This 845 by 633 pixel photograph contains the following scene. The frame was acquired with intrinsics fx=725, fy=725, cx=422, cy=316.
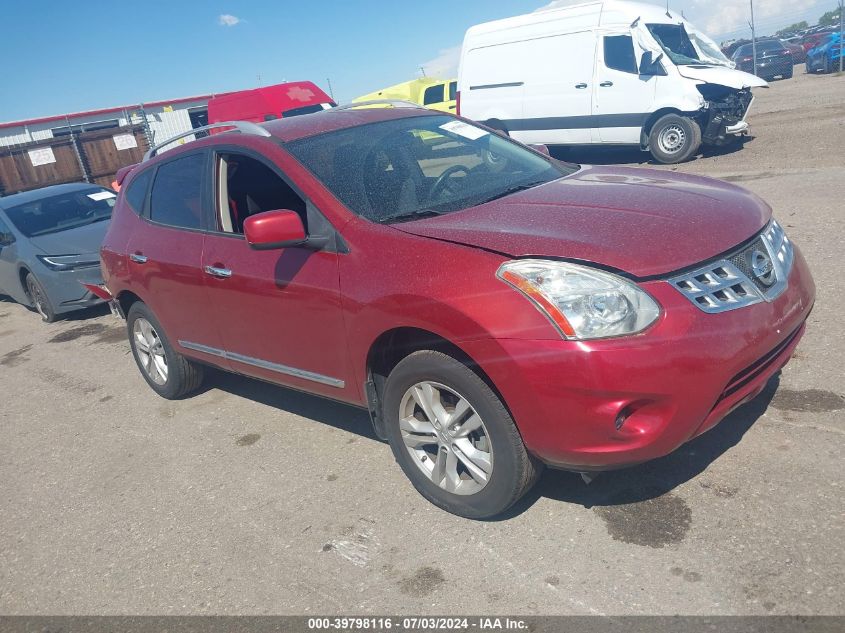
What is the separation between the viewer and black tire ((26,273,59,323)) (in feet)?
27.8

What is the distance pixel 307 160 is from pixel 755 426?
8.55 feet

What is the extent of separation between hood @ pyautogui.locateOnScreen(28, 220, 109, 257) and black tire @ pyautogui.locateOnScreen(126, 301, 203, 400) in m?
3.58

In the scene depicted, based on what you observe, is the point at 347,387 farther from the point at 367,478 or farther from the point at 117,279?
the point at 117,279

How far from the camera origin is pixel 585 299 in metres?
2.66

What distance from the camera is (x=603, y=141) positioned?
13070 mm

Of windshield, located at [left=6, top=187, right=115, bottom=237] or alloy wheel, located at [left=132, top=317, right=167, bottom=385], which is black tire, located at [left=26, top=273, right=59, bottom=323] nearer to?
windshield, located at [left=6, top=187, right=115, bottom=237]

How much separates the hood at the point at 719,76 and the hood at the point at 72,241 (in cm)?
942

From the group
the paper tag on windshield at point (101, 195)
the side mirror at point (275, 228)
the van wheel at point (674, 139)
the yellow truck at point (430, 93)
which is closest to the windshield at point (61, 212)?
the paper tag on windshield at point (101, 195)

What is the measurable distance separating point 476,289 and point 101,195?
8291mm

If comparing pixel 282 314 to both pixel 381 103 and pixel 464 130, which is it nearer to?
pixel 464 130

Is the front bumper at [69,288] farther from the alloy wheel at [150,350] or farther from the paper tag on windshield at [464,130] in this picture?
the paper tag on windshield at [464,130]

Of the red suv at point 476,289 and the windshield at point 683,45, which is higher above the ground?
the windshield at point 683,45

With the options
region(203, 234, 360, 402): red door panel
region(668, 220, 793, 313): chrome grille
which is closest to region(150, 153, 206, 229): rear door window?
region(203, 234, 360, 402): red door panel

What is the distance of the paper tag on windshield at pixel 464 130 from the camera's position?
4434mm
